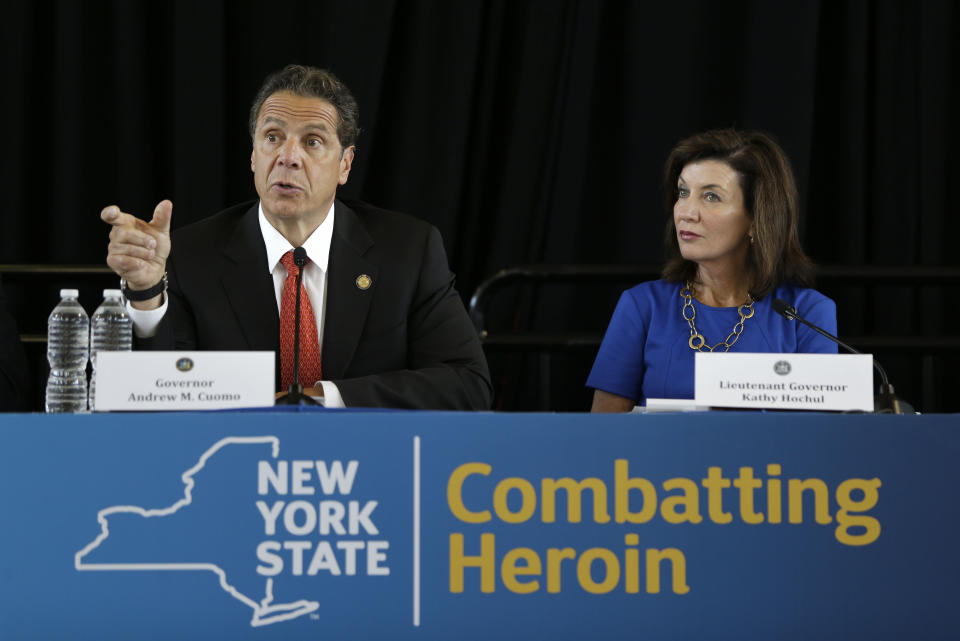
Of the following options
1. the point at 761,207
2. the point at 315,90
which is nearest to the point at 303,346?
the point at 315,90

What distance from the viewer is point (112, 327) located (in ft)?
6.06

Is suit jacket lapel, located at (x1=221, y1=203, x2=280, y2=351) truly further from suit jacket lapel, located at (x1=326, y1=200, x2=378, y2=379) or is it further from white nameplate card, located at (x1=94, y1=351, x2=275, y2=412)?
white nameplate card, located at (x1=94, y1=351, x2=275, y2=412)

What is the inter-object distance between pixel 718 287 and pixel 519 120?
946 mm

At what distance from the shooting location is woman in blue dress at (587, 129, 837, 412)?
2.48 m

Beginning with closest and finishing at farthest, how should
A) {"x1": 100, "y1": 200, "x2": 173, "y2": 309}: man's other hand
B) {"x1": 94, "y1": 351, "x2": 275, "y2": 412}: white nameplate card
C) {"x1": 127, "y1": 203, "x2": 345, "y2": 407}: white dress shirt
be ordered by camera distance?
{"x1": 94, "y1": 351, "x2": 275, "y2": 412}: white nameplate card
{"x1": 100, "y1": 200, "x2": 173, "y2": 309}: man's other hand
{"x1": 127, "y1": 203, "x2": 345, "y2": 407}: white dress shirt

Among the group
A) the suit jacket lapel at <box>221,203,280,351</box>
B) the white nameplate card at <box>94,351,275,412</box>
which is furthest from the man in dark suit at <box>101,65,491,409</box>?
the white nameplate card at <box>94,351,275,412</box>

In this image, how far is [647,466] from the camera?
1.33 metres

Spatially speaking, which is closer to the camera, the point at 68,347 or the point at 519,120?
the point at 68,347

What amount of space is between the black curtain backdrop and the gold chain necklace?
677 millimetres

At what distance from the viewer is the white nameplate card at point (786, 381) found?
1516mm

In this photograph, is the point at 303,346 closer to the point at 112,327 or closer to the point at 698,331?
the point at 112,327

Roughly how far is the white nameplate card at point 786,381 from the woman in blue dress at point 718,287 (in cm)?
91

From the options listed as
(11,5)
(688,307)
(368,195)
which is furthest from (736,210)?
(11,5)

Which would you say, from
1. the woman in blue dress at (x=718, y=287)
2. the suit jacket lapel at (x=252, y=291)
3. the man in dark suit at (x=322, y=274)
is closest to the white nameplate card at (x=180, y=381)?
the man in dark suit at (x=322, y=274)
